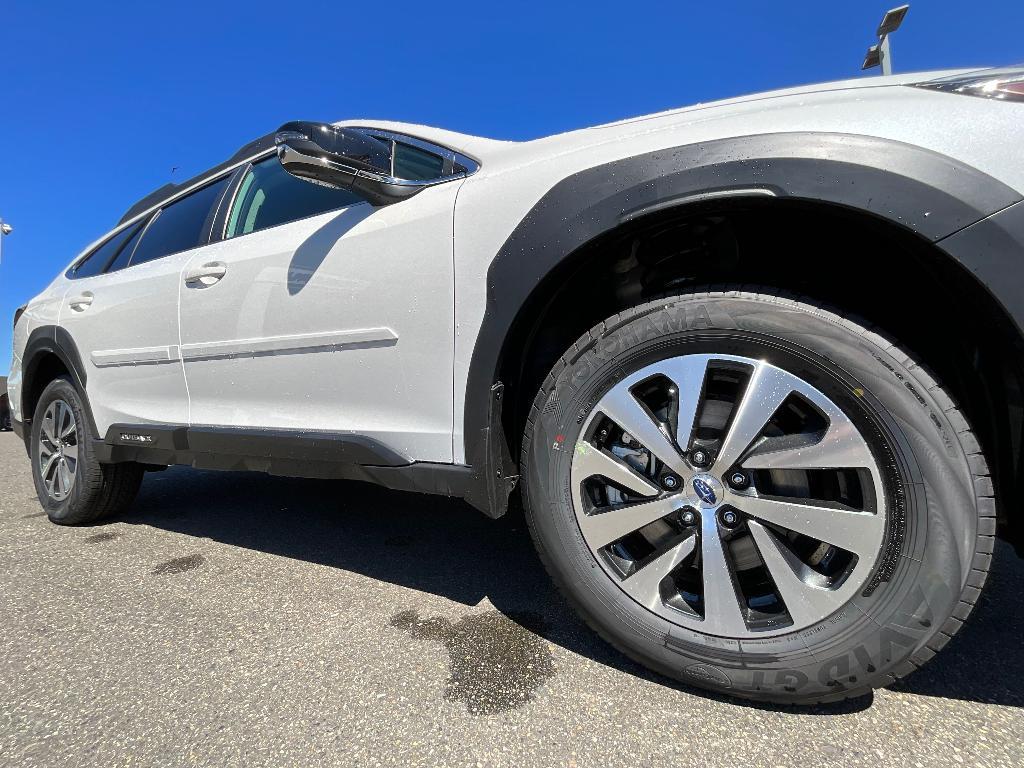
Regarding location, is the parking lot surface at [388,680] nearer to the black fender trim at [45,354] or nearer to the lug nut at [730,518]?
the lug nut at [730,518]

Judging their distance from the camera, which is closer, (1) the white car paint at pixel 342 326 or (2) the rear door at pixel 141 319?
(1) the white car paint at pixel 342 326

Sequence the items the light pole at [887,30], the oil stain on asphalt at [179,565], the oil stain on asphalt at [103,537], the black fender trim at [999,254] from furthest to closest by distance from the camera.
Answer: the light pole at [887,30], the oil stain on asphalt at [103,537], the oil stain on asphalt at [179,565], the black fender trim at [999,254]

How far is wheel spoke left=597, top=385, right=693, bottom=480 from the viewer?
117 centimetres

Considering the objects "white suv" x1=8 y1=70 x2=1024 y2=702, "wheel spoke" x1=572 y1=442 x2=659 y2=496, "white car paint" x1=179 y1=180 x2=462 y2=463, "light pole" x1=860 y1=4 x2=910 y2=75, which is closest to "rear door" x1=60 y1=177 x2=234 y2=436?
"white car paint" x1=179 y1=180 x2=462 y2=463

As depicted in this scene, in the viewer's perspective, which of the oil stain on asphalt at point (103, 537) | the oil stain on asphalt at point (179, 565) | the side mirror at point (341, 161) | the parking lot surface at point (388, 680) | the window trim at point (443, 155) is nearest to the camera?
the parking lot surface at point (388, 680)

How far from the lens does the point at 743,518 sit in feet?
3.69

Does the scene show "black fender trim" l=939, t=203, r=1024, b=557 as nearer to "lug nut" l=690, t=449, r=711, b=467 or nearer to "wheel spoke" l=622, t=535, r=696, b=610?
"lug nut" l=690, t=449, r=711, b=467

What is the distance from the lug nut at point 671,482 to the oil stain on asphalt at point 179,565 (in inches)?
75.8

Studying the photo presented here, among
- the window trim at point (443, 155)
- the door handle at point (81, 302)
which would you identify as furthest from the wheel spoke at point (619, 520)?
the door handle at point (81, 302)

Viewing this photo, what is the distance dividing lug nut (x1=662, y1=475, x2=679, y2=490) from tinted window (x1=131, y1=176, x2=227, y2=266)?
7.23 ft

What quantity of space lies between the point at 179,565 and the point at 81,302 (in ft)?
5.10

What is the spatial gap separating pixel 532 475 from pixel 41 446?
10.4 ft

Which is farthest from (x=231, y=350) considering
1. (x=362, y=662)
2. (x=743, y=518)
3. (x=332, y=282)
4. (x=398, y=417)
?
(x=743, y=518)

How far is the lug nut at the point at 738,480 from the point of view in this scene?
1.12 m
